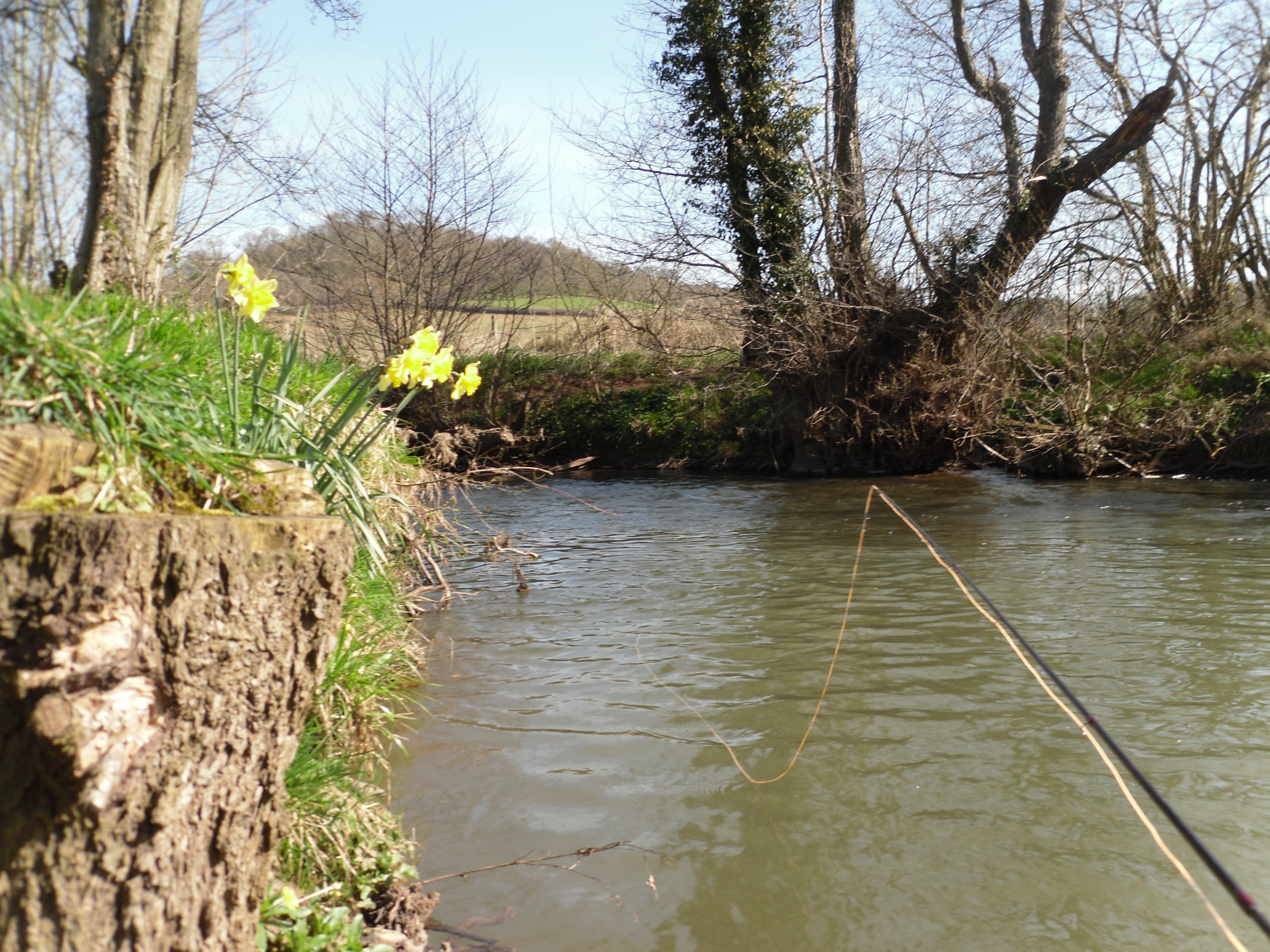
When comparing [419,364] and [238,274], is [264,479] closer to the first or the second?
[238,274]

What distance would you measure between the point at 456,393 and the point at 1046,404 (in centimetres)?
1345

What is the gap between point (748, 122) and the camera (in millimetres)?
17391

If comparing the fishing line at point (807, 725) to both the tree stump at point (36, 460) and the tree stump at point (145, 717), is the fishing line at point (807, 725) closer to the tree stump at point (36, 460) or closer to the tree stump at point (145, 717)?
the tree stump at point (145, 717)

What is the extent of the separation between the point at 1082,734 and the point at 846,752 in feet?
4.03

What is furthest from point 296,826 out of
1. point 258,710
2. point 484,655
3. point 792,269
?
point 792,269

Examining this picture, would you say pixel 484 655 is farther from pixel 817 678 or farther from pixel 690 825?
pixel 690 825

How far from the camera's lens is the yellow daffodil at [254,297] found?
348cm

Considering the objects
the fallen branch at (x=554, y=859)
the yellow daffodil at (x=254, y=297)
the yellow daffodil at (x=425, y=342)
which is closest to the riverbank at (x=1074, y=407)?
the yellow daffodil at (x=425, y=342)

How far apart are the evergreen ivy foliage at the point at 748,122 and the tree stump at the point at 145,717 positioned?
14943 millimetres

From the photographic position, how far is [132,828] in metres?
1.97

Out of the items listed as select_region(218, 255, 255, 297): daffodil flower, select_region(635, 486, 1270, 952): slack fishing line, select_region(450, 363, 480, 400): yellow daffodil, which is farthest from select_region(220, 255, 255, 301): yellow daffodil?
select_region(635, 486, 1270, 952): slack fishing line

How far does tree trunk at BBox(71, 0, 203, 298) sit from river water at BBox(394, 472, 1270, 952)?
3255mm

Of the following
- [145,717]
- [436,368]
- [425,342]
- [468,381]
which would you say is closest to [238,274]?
[425,342]

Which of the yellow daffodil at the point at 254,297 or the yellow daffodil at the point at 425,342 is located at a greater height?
the yellow daffodil at the point at 254,297
